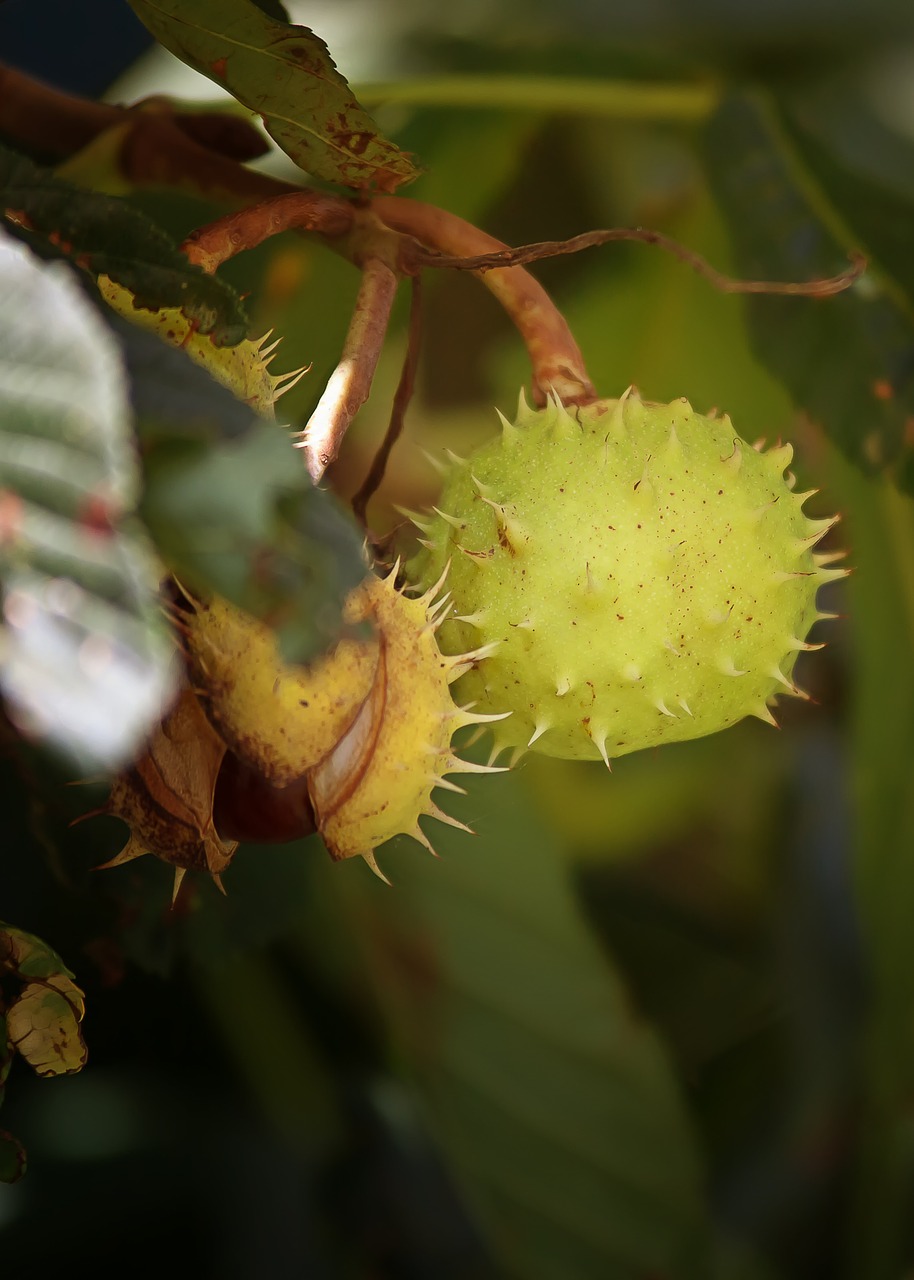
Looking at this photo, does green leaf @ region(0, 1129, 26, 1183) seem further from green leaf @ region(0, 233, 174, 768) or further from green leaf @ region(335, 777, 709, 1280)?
green leaf @ region(335, 777, 709, 1280)

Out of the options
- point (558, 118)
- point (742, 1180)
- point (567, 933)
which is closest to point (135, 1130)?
→ point (567, 933)

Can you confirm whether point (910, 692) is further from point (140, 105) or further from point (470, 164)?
point (140, 105)

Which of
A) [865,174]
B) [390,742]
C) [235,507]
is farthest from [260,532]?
[865,174]

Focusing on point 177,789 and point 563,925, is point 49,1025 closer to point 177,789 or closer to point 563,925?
point 177,789

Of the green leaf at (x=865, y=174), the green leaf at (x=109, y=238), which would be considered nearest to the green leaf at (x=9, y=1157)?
the green leaf at (x=109, y=238)

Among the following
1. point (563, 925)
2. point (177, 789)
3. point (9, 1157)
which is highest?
point (177, 789)

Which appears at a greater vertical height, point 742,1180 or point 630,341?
point 630,341
